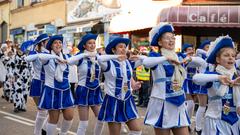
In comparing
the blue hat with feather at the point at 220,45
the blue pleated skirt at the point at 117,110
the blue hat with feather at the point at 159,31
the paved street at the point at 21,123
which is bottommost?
the paved street at the point at 21,123

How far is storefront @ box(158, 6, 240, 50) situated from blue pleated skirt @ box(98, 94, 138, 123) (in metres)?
9.87

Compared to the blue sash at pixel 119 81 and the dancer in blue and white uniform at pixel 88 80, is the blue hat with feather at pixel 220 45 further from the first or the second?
the dancer in blue and white uniform at pixel 88 80

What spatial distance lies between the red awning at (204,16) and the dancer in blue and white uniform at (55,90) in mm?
9265

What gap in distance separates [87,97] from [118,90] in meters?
1.15

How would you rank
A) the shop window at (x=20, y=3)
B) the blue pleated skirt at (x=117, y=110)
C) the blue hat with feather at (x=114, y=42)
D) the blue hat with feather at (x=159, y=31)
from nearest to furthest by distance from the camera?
the blue hat with feather at (x=159, y=31) → the blue pleated skirt at (x=117, y=110) → the blue hat with feather at (x=114, y=42) → the shop window at (x=20, y=3)

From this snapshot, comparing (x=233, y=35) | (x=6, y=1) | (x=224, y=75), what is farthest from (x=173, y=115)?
(x=6, y=1)

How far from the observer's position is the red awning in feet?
51.4

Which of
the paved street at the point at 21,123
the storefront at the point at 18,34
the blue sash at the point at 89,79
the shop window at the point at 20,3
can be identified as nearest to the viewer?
the blue sash at the point at 89,79

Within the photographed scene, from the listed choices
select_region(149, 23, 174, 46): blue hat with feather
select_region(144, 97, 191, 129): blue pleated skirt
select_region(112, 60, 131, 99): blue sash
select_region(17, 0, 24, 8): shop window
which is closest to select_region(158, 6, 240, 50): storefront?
select_region(112, 60, 131, 99): blue sash

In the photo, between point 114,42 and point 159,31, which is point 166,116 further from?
point 114,42

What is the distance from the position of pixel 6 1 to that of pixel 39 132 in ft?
106

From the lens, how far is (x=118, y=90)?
669 cm

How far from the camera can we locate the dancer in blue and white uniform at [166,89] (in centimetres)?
561

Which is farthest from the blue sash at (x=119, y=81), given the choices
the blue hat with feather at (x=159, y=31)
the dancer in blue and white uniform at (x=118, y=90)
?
the blue hat with feather at (x=159, y=31)
